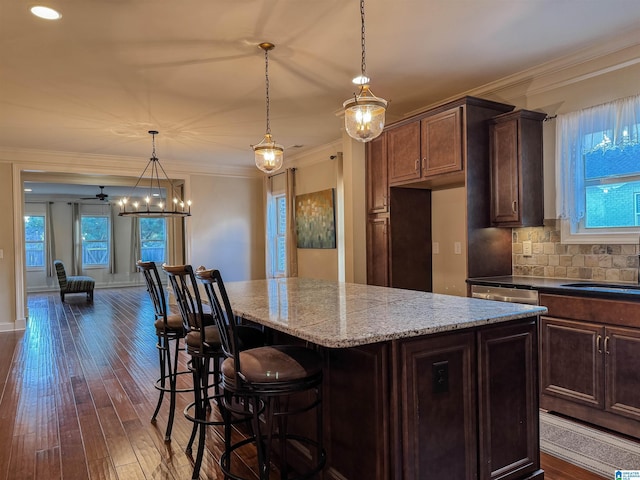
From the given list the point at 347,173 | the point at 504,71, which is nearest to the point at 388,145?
the point at 347,173

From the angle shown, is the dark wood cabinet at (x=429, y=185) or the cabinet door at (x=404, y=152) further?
the cabinet door at (x=404, y=152)

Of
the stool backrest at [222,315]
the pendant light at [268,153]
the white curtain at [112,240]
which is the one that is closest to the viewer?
the stool backrest at [222,315]

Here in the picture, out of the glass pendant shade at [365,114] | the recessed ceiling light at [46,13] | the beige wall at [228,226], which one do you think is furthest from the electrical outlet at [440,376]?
the beige wall at [228,226]

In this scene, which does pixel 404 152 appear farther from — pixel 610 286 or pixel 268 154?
pixel 610 286

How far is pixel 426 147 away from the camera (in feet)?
12.7

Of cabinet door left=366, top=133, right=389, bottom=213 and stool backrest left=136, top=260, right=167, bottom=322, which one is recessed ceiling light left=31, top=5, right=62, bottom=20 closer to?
stool backrest left=136, top=260, right=167, bottom=322

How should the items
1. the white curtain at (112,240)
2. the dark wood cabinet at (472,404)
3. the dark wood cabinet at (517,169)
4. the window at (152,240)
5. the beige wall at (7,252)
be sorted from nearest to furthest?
the dark wood cabinet at (472,404)
the dark wood cabinet at (517,169)
the beige wall at (7,252)
the white curtain at (112,240)
the window at (152,240)

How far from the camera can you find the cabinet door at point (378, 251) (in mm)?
4336

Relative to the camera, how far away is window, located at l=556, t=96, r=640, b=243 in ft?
10.00

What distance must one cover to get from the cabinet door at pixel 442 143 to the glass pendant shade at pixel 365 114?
119 cm

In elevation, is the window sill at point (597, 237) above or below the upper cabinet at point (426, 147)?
below

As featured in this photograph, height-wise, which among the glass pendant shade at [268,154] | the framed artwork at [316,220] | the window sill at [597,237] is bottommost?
the window sill at [597,237]

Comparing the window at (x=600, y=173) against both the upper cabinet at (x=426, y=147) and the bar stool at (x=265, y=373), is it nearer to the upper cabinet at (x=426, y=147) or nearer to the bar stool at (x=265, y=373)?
the upper cabinet at (x=426, y=147)

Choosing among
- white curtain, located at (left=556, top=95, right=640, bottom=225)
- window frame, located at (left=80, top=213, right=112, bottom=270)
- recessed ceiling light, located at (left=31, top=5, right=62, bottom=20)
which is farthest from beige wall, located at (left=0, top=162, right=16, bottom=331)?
white curtain, located at (left=556, top=95, right=640, bottom=225)
